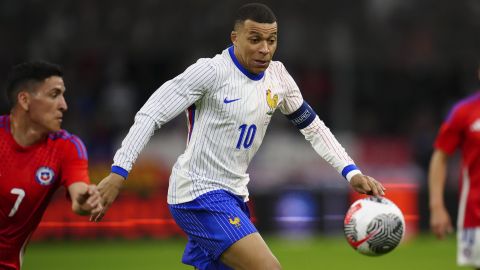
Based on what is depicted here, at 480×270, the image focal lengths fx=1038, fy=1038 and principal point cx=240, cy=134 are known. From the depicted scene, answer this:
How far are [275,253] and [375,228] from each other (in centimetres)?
782

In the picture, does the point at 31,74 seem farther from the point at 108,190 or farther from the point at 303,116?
the point at 303,116

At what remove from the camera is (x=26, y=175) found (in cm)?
670

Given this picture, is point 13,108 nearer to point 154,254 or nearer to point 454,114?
point 454,114

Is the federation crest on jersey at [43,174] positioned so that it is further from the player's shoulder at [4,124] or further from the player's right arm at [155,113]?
the player's right arm at [155,113]

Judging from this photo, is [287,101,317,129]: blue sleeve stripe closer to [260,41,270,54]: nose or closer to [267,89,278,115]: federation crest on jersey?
[267,89,278,115]: federation crest on jersey

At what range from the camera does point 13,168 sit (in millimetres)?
6699

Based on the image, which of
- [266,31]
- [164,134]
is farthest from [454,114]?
[164,134]

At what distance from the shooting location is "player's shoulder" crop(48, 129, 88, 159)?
21.9 ft

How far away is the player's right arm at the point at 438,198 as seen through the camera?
7797 millimetres

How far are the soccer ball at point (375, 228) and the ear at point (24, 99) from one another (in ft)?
7.62

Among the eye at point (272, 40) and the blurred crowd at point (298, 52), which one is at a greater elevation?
the eye at point (272, 40)

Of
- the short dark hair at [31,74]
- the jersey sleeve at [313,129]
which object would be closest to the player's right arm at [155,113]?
the short dark hair at [31,74]

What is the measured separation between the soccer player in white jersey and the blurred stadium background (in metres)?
8.02

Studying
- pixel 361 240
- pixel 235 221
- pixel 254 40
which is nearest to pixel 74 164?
pixel 235 221
